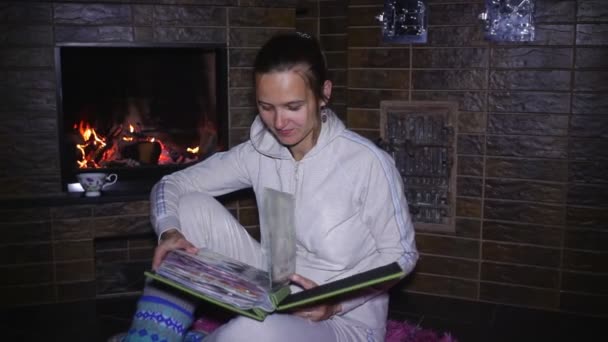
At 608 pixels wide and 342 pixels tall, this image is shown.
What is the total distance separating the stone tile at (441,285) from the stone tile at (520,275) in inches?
2.9

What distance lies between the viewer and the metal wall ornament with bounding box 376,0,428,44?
2438 mm

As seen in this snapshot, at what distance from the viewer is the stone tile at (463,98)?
7.91 ft

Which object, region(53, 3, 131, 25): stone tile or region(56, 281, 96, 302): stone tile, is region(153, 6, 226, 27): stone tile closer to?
region(53, 3, 131, 25): stone tile

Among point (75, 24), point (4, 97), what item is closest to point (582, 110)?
point (75, 24)

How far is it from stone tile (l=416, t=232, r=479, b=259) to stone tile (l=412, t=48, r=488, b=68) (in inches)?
26.7

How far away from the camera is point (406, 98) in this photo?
8.25 ft

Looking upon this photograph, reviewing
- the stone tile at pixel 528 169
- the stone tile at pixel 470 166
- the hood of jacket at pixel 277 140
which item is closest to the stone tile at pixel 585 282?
the stone tile at pixel 528 169

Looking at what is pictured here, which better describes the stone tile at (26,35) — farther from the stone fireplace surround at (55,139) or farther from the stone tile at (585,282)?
the stone tile at (585,282)

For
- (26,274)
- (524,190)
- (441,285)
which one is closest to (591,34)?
(524,190)

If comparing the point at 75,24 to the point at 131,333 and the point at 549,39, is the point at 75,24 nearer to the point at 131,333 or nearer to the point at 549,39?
the point at 131,333

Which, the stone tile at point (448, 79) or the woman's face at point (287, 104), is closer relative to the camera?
the woman's face at point (287, 104)

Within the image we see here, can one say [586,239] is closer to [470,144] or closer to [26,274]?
[470,144]

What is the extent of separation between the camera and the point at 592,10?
223 cm

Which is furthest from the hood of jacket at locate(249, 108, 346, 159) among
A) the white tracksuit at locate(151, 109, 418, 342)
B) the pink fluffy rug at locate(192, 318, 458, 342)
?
the pink fluffy rug at locate(192, 318, 458, 342)
